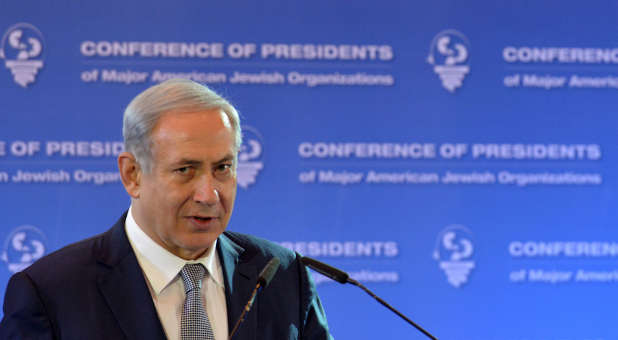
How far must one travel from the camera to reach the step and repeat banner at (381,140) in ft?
10.8

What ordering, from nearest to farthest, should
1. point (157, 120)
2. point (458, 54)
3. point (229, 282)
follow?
point (157, 120)
point (229, 282)
point (458, 54)

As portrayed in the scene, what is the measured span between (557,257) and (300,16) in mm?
1719

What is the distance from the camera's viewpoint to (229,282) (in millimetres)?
1721

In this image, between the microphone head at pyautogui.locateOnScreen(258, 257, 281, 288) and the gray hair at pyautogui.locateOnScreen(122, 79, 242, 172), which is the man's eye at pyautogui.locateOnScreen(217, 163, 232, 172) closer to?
the gray hair at pyautogui.locateOnScreen(122, 79, 242, 172)

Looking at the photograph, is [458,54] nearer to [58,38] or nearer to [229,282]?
[58,38]

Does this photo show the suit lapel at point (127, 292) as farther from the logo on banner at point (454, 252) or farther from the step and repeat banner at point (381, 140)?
the logo on banner at point (454, 252)

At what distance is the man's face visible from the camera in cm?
157

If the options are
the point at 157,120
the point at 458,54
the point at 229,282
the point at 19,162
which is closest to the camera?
the point at 157,120

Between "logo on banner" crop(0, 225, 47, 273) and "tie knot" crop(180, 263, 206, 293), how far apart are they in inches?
73.2

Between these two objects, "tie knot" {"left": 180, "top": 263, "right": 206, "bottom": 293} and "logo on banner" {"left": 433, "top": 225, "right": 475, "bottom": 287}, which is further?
"logo on banner" {"left": 433, "top": 225, "right": 475, "bottom": 287}

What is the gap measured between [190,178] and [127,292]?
29 cm

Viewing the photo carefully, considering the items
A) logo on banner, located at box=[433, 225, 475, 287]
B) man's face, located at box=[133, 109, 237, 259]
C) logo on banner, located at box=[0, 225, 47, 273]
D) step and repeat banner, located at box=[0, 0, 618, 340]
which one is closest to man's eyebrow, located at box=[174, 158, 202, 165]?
man's face, located at box=[133, 109, 237, 259]

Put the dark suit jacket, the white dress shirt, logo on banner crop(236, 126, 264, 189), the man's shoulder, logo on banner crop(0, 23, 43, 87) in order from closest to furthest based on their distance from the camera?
the dark suit jacket
the white dress shirt
the man's shoulder
logo on banner crop(0, 23, 43, 87)
logo on banner crop(236, 126, 264, 189)

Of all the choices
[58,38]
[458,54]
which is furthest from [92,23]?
[458,54]
